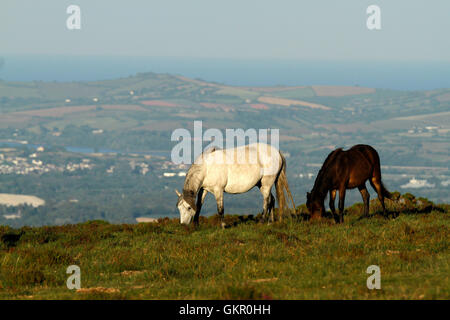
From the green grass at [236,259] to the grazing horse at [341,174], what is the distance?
0.64m

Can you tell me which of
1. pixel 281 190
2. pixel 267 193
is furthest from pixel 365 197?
pixel 267 193

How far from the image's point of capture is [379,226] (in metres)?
18.3

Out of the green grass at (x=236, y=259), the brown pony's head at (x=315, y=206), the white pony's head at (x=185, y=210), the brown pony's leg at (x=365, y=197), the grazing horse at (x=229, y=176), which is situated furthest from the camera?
the brown pony's leg at (x=365, y=197)

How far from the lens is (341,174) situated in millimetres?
18438

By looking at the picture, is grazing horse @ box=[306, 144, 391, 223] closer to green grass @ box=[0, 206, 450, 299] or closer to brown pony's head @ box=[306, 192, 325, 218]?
brown pony's head @ box=[306, 192, 325, 218]

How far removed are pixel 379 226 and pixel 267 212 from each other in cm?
384

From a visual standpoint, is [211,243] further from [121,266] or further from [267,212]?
[267,212]

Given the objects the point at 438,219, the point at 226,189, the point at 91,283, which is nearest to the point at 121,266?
the point at 91,283

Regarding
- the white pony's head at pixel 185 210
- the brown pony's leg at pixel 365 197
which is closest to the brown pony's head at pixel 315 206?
the brown pony's leg at pixel 365 197

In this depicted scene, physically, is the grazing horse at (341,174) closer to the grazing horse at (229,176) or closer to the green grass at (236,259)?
the green grass at (236,259)

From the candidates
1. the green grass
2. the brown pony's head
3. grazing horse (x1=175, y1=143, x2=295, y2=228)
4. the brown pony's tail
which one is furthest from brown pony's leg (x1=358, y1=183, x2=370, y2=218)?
grazing horse (x1=175, y1=143, x2=295, y2=228)

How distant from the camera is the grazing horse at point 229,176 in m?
19.0

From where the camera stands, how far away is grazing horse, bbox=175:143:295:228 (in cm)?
1897

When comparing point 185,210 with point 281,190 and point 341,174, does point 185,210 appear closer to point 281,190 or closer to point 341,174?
point 281,190
